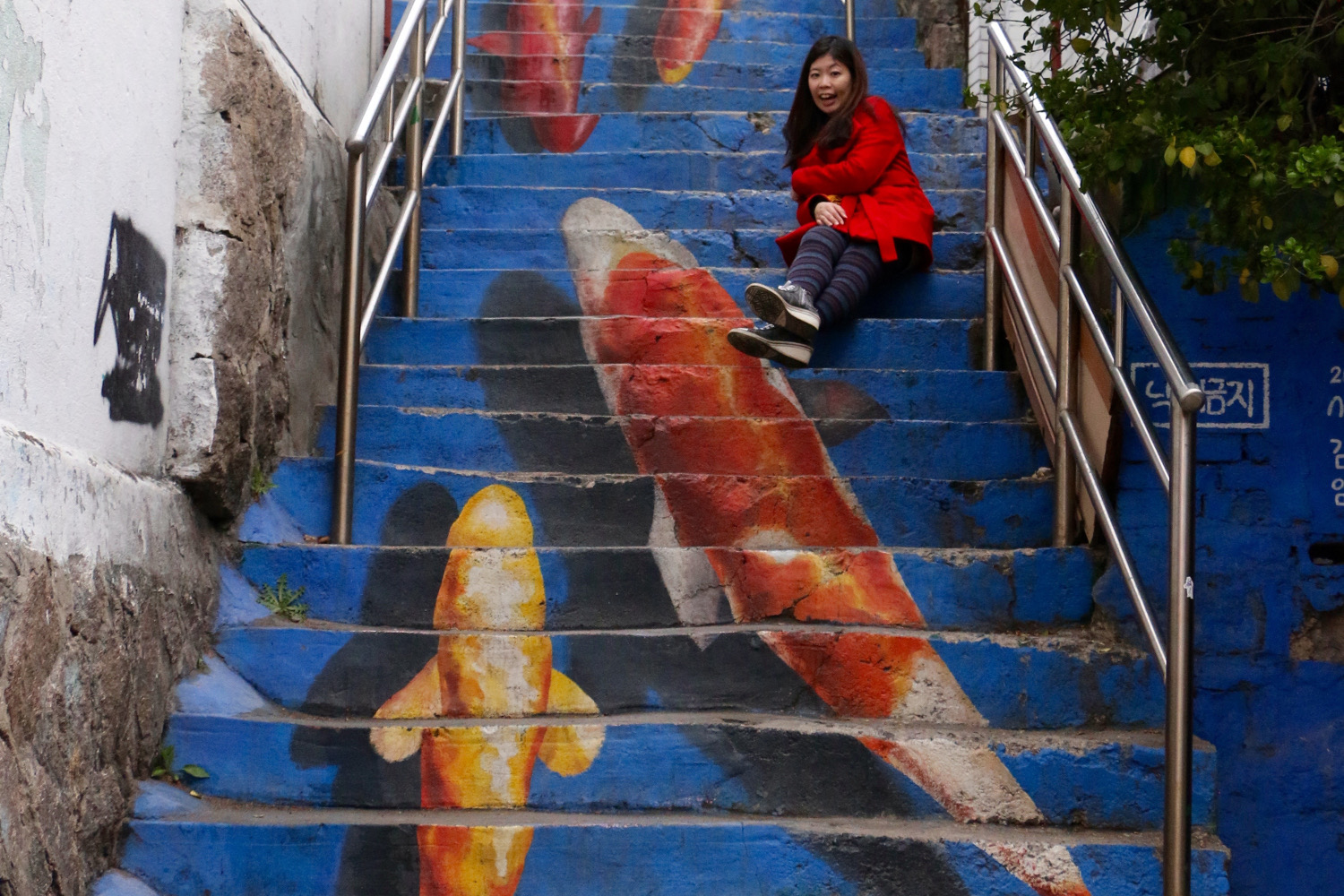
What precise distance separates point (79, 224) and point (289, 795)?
1.12 metres

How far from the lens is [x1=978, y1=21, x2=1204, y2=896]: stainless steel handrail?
2.28 meters

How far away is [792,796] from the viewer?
257cm

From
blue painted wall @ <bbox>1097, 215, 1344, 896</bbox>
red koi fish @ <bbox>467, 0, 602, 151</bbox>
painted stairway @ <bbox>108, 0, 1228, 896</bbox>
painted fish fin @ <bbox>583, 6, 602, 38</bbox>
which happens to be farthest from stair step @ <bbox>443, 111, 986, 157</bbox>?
blue painted wall @ <bbox>1097, 215, 1344, 896</bbox>

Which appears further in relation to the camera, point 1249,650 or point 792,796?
point 1249,650

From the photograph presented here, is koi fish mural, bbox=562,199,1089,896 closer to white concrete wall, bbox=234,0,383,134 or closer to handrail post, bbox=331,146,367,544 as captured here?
handrail post, bbox=331,146,367,544

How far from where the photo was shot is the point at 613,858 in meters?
2.44

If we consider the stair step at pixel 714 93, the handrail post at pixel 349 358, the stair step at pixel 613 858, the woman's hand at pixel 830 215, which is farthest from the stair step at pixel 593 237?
the stair step at pixel 613 858

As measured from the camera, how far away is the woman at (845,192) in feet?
12.9

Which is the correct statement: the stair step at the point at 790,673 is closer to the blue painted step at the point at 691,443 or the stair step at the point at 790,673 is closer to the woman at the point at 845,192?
the blue painted step at the point at 691,443

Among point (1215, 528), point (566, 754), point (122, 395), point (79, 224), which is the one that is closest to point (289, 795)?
point (566, 754)

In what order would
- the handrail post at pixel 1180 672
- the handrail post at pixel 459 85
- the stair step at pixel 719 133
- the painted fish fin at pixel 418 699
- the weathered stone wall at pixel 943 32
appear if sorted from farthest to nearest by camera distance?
the weathered stone wall at pixel 943 32 < the handrail post at pixel 459 85 < the stair step at pixel 719 133 < the painted fish fin at pixel 418 699 < the handrail post at pixel 1180 672

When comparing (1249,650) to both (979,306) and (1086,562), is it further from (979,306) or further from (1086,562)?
(979,306)

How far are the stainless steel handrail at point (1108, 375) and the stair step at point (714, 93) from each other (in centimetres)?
164

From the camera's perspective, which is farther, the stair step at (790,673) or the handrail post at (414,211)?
the handrail post at (414,211)
